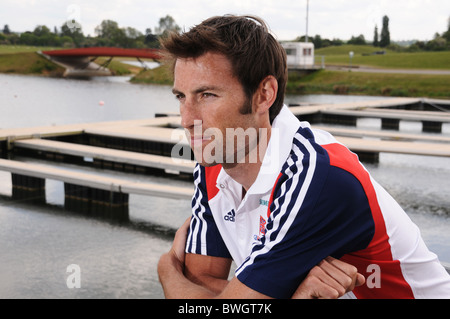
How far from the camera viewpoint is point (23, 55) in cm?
6569

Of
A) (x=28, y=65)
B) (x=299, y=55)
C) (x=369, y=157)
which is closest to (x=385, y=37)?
(x=299, y=55)

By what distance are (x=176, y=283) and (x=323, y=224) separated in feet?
2.15

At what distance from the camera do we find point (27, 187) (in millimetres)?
8758

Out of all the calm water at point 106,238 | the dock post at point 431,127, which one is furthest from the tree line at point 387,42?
the calm water at point 106,238

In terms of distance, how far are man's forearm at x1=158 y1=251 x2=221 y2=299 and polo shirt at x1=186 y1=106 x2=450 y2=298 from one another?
274mm

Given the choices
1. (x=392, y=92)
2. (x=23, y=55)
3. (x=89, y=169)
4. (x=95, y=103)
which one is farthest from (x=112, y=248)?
(x=23, y=55)

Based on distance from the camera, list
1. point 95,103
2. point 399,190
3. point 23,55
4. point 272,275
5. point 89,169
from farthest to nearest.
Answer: point 23,55 < point 95,103 < point 89,169 < point 399,190 < point 272,275

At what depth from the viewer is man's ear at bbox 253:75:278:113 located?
5.48ft

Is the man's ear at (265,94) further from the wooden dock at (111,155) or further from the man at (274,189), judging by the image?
the wooden dock at (111,155)

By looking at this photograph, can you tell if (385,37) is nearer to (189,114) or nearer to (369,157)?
(369,157)

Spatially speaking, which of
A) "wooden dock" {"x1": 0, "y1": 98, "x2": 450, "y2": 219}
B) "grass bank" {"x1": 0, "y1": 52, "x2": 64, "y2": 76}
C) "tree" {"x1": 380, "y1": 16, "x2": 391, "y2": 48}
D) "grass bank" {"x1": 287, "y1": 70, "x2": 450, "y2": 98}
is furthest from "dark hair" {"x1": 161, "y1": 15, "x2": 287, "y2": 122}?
"tree" {"x1": 380, "y1": 16, "x2": 391, "y2": 48}

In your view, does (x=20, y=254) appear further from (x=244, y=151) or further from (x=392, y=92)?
(x=392, y=92)

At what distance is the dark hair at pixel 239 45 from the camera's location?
62.7 inches
